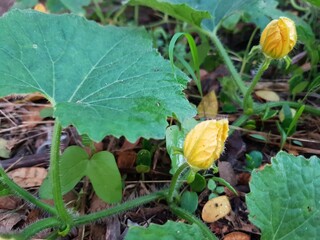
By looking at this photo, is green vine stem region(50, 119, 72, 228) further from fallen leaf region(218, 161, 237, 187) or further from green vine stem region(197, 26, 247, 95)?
green vine stem region(197, 26, 247, 95)

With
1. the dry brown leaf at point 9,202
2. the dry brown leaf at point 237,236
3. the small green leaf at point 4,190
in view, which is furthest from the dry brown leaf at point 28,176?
the dry brown leaf at point 237,236

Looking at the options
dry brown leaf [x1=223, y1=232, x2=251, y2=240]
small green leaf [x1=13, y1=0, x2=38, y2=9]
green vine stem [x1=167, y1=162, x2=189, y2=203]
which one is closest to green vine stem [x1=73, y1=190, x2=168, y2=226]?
green vine stem [x1=167, y1=162, x2=189, y2=203]

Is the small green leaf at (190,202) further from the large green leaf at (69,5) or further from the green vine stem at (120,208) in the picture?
the large green leaf at (69,5)

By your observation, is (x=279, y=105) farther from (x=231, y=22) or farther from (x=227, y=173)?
(x=231, y=22)

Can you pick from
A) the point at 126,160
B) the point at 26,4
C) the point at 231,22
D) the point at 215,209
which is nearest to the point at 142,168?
the point at 126,160

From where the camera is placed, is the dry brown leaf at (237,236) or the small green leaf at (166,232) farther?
the dry brown leaf at (237,236)

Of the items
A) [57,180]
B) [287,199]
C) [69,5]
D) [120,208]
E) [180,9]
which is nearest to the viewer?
[287,199]

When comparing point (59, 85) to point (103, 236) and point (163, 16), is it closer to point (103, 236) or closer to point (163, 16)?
point (103, 236)

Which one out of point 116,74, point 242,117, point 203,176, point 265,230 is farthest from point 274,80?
point 265,230
